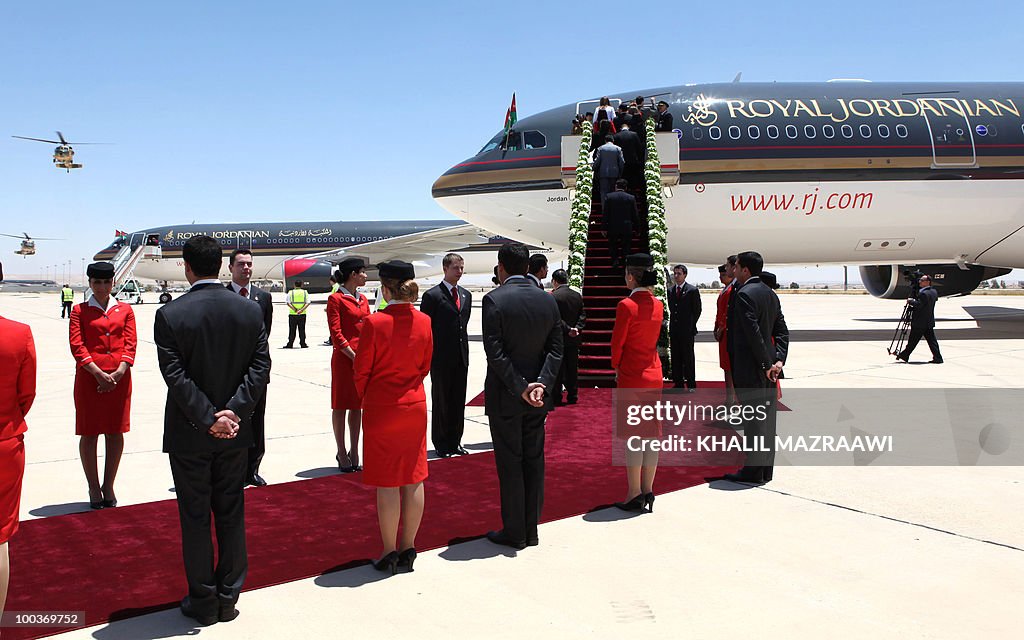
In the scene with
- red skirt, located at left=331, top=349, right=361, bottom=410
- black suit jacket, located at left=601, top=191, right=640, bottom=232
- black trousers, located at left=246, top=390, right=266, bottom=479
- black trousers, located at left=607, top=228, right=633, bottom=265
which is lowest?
black trousers, located at left=246, top=390, right=266, bottom=479

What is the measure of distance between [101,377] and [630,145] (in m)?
10.6

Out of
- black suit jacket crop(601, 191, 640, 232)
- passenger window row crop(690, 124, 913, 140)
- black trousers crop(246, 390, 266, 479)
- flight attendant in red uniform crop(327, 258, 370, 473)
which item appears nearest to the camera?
black trousers crop(246, 390, 266, 479)

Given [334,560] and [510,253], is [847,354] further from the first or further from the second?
[334,560]

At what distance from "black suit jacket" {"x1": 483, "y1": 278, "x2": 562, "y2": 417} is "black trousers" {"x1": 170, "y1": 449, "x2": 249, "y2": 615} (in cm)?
147

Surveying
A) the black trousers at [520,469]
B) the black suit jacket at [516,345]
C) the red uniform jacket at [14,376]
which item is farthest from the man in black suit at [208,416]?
the black trousers at [520,469]

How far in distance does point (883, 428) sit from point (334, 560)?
19.3ft

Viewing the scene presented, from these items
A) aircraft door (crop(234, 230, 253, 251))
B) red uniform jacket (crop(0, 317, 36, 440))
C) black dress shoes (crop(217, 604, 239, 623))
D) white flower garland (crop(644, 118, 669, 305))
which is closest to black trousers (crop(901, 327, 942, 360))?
white flower garland (crop(644, 118, 669, 305))

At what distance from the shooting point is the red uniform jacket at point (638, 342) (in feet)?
16.5

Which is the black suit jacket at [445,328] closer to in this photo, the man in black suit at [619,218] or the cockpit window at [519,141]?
the man in black suit at [619,218]

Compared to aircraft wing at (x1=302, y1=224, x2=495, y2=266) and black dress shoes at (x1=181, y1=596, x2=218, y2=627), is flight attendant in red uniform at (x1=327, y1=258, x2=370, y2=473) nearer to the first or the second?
black dress shoes at (x1=181, y1=596, x2=218, y2=627)

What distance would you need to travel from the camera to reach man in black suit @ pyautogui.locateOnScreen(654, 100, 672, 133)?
14.9 m

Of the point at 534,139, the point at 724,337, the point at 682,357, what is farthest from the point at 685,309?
the point at 534,139

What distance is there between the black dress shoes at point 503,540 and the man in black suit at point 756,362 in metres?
2.23

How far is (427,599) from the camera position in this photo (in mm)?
3627
